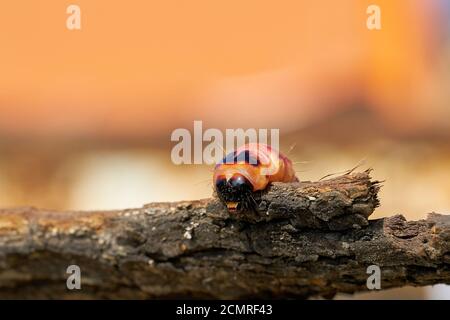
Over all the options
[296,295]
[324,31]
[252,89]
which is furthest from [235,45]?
[296,295]

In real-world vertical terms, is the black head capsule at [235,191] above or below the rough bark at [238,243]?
above

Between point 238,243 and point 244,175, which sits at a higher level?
point 244,175

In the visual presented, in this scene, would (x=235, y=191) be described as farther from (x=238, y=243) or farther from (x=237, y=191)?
(x=238, y=243)

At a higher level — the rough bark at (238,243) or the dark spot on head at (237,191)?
the dark spot on head at (237,191)

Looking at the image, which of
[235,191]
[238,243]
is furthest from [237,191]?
[238,243]
